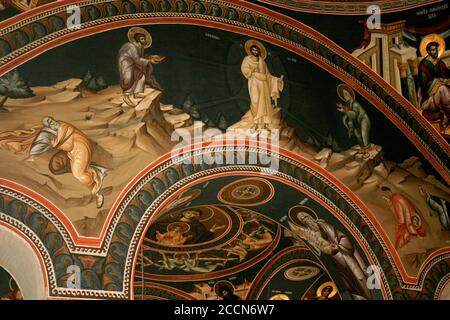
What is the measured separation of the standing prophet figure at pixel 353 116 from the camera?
1179 centimetres

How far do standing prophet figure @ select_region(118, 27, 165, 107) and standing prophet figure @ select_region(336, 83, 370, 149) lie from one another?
8.63 feet

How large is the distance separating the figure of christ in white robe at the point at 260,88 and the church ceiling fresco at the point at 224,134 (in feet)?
0.06

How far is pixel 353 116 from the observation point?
1191cm

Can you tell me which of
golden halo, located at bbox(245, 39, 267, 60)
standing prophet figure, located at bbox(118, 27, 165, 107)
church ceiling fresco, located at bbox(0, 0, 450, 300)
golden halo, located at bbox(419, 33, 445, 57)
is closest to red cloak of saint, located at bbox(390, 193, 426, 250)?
church ceiling fresco, located at bbox(0, 0, 450, 300)

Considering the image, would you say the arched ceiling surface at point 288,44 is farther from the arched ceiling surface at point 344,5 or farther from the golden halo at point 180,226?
the golden halo at point 180,226

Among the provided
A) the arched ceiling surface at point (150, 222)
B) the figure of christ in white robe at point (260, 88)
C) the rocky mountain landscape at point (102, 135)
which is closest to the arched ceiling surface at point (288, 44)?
the figure of christ in white robe at point (260, 88)

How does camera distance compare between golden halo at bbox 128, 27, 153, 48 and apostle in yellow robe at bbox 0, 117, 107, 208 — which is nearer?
apostle in yellow robe at bbox 0, 117, 107, 208

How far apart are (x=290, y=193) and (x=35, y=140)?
366 centimetres

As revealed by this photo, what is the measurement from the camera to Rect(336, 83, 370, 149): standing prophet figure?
11.8m

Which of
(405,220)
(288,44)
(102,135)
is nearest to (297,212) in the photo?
(405,220)

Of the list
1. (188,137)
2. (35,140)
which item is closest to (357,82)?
(188,137)

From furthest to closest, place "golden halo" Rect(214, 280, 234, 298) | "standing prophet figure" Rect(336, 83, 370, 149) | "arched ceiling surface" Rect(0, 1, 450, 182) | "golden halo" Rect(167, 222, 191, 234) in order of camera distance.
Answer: "golden halo" Rect(214, 280, 234, 298) → "golden halo" Rect(167, 222, 191, 234) → "standing prophet figure" Rect(336, 83, 370, 149) → "arched ceiling surface" Rect(0, 1, 450, 182)

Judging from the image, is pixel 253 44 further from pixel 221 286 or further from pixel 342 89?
pixel 221 286

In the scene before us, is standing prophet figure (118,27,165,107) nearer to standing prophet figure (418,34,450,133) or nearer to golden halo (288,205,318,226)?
golden halo (288,205,318,226)
